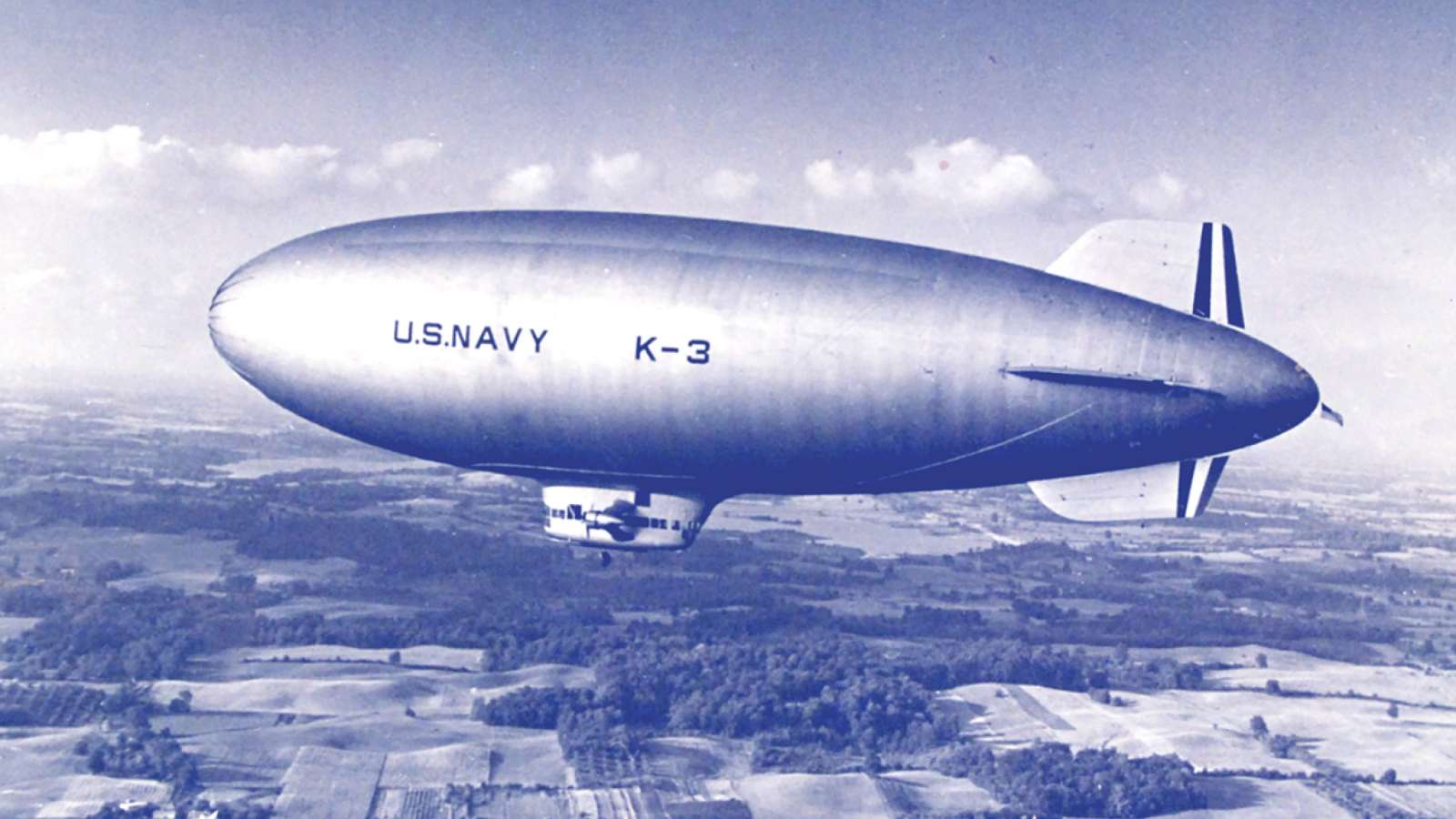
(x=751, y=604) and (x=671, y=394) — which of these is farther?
(x=751, y=604)

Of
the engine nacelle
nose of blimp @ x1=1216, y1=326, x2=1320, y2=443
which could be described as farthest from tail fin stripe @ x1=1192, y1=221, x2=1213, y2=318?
the engine nacelle

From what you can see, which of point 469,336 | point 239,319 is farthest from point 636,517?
point 239,319

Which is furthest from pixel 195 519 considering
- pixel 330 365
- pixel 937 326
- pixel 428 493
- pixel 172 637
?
pixel 937 326

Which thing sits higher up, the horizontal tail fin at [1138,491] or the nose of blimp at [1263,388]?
the nose of blimp at [1263,388]

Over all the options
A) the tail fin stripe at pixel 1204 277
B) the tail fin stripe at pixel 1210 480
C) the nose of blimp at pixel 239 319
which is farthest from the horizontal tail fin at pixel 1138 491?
the nose of blimp at pixel 239 319

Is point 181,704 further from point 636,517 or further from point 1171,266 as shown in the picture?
point 1171,266

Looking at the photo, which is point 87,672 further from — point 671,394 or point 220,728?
point 671,394

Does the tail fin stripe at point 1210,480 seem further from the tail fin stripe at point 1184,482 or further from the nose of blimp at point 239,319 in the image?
the nose of blimp at point 239,319
